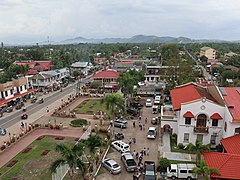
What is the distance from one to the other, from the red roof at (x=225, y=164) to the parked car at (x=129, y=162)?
7576 millimetres

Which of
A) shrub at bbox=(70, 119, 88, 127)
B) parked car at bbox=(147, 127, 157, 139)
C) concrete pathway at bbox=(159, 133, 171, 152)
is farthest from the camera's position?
shrub at bbox=(70, 119, 88, 127)

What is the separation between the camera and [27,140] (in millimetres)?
33875

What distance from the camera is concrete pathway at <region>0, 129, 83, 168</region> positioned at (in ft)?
96.1

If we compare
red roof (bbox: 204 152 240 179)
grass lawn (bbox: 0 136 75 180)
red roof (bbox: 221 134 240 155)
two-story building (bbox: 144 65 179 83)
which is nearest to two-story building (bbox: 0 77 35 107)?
grass lawn (bbox: 0 136 75 180)

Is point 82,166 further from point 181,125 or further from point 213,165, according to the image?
point 181,125

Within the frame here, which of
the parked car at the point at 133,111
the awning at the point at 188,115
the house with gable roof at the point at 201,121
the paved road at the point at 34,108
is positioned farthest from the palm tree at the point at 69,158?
the parked car at the point at 133,111

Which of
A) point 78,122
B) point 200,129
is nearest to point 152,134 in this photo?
point 200,129

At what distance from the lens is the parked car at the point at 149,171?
23516mm

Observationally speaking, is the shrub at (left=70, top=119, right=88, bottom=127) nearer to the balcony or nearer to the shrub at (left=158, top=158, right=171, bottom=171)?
the shrub at (left=158, top=158, right=171, bottom=171)

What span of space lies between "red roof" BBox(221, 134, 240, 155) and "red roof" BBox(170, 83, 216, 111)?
708cm

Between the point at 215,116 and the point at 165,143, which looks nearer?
the point at 215,116

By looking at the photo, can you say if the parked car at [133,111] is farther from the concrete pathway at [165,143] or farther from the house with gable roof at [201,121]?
the house with gable roof at [201,121]

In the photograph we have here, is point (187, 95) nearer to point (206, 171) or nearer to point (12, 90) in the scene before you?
point (206, 171)

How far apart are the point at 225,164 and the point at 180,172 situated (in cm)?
445
